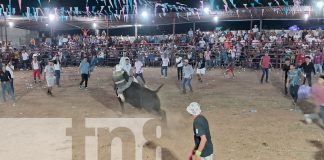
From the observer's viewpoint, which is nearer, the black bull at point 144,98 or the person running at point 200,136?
the person running at point 200,136

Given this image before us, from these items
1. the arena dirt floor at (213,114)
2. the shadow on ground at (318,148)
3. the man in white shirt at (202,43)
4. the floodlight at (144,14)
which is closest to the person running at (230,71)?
the arena dirt floor at (213,114)

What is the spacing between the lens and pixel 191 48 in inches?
1080

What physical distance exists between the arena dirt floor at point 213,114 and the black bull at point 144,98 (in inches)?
23.8

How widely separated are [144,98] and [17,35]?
29103 mm

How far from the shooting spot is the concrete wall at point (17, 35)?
35.9 meters

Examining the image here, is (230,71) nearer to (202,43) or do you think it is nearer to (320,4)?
(202,43)

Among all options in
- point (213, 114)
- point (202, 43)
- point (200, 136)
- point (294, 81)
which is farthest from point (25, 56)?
point (200, 136)

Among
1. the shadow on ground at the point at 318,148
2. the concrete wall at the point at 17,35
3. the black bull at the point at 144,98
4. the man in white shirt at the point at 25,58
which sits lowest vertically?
the shadow on ground at the point at 318,148

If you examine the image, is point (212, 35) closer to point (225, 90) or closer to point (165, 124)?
point (225, 90)

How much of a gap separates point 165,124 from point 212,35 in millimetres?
19302

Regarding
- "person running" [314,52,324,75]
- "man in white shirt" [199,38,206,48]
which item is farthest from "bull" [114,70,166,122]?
"man in white shirt" [199,38,206,48]

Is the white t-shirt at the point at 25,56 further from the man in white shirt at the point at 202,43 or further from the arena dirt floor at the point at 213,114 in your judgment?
the man in white shirt at the point at 202,43

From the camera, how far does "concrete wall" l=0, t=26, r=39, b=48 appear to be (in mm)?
35875

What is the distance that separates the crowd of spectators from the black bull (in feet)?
44.2
